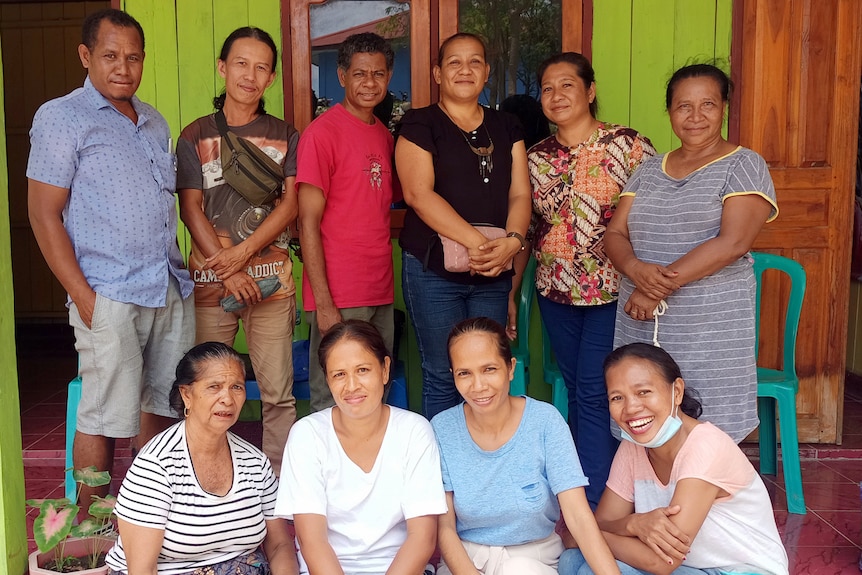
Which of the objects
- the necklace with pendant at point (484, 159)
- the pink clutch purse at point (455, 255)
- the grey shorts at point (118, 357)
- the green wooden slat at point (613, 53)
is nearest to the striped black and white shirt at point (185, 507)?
the grey shorts at point (118, 357)

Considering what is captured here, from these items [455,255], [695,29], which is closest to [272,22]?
[455,255]

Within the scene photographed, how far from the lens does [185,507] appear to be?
226 cm

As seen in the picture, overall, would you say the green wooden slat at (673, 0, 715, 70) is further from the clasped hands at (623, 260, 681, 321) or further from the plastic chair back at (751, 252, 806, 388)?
the clasped hands at (623, 260, 681, 321)

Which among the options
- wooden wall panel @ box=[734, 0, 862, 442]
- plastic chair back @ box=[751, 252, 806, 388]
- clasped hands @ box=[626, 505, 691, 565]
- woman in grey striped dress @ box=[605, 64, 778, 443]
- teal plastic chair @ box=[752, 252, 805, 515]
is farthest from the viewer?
wooden wall panel @ box=[734, 0, 862, 442]

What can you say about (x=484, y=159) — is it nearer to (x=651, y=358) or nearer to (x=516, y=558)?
(x=651, y=358)

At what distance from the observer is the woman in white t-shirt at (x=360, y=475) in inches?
89.0

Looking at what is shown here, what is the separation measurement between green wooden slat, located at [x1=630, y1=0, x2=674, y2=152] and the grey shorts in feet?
7.67

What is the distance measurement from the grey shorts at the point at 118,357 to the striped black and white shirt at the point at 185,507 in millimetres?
497

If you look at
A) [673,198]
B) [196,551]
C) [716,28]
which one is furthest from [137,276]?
[716,28]

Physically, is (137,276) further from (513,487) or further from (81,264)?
A: (513,487)

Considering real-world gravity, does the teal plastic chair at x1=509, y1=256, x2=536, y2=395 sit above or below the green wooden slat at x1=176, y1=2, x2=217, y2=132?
below

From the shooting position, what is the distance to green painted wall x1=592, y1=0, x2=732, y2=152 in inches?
153

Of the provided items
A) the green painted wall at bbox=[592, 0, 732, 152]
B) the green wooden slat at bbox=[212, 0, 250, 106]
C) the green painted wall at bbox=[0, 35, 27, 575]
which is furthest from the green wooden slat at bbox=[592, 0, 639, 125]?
the green painted wall at bbox=[0, 35, 27, 575]

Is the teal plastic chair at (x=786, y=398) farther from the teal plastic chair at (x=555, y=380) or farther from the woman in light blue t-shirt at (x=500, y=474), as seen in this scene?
the woman in light blue t-shirt at (x=500, y=474)
